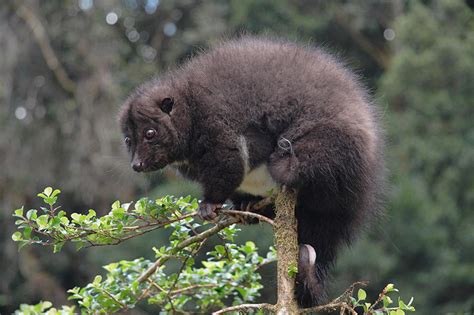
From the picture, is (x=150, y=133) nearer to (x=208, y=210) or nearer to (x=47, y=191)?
(x=208, y=210)

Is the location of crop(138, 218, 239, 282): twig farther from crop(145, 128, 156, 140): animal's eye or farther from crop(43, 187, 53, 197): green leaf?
crop(145, 128, 156, 140): animal's eye

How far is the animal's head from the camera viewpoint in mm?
5156

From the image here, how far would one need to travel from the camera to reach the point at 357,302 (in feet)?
11.7

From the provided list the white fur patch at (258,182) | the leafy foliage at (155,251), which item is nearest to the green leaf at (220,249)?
the leafy foliage at (155,251)

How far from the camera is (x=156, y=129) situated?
525 centimetres

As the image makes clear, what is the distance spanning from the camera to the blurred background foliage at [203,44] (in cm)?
1244

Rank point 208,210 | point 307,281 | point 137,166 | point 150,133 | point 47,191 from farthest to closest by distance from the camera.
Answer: point 150,133
point 137,166
point 208,210
point 307,281
point 47,191

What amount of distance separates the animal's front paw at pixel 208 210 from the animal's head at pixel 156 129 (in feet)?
1.54

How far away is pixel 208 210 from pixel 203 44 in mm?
7274

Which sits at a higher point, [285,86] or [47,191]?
[285,86]

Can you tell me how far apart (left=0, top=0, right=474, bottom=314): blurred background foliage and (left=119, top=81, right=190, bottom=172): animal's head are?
6131 millimetres

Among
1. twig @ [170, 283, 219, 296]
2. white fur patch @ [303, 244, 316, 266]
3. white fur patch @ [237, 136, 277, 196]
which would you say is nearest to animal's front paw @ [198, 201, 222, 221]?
white fur patch @ [237, 136, 277, 196]

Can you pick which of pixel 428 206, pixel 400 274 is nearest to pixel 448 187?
pixel 428 206

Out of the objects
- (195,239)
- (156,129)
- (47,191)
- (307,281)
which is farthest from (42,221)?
(156,129)
